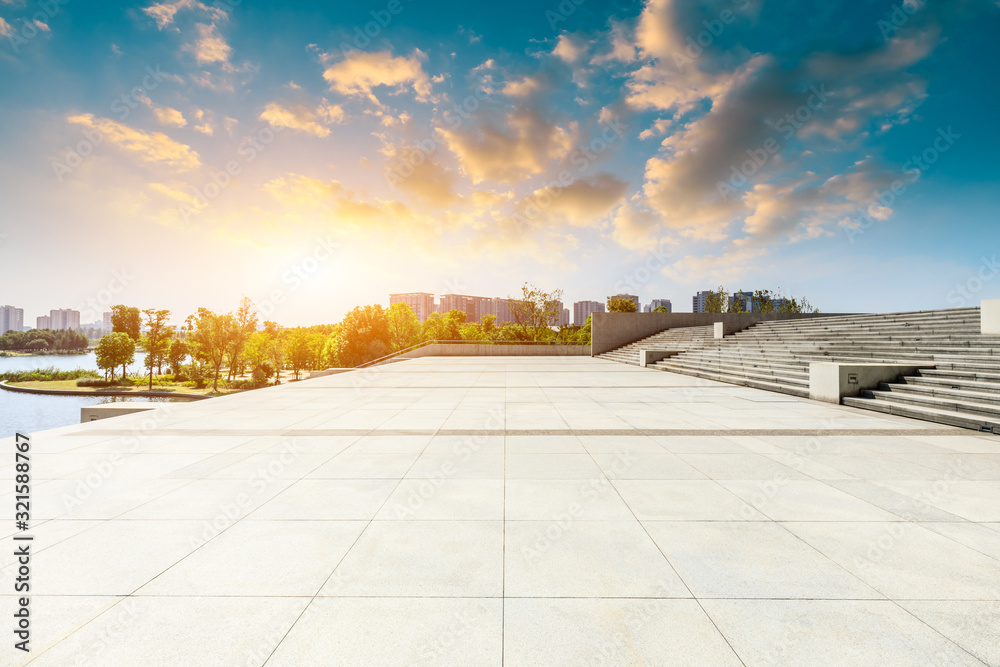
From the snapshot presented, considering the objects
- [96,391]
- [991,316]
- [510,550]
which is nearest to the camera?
[510,550]

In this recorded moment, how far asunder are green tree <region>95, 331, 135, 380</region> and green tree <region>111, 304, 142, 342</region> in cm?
453

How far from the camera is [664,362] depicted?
20.8 meters

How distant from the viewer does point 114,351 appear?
213 feet

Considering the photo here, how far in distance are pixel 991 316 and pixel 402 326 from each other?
244 ft

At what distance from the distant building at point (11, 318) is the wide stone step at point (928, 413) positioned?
157232 mm

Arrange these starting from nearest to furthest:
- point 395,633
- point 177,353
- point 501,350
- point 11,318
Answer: point 395,633 < point 501,350 < point 177,353 < point 11,318

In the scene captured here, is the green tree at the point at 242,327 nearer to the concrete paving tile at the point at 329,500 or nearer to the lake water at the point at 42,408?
the lake water at the point at 42,408

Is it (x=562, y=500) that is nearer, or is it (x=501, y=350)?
(x=562, y=500)

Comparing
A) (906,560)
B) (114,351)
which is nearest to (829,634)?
(906,560)

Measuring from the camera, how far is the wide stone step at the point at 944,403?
763cm

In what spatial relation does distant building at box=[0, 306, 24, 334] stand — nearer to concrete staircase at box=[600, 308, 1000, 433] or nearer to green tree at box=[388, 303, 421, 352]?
green tree at box=[388, 303, 421, 352]

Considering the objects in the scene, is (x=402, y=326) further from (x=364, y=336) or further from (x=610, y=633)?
(x=610, y=633)

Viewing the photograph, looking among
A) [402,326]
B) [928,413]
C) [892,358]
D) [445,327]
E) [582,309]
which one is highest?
[582,309]

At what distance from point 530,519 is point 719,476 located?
9.27ft
